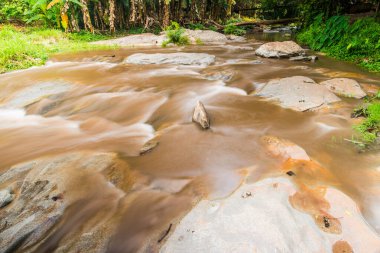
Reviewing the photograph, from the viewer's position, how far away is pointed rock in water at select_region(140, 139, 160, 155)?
11.0 feet

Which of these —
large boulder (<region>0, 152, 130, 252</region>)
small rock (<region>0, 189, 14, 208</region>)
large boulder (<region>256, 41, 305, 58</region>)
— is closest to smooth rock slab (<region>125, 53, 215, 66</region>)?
large boulder (<region>256, 41, 305, 58</region>)

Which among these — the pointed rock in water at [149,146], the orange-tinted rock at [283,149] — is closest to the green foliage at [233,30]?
the orange-tinted rock at [283,149]

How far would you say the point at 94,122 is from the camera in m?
4.55

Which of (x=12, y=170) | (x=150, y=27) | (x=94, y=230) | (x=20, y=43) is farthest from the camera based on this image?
(x=150, y=27)

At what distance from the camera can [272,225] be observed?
2.05 meters

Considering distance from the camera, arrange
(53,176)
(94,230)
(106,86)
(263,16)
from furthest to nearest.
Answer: (263,16) < (106,86) < (53,176) < (94,230)

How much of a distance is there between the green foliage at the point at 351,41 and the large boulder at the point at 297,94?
3060 mm

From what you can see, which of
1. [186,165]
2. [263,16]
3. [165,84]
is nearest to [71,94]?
[165,84]

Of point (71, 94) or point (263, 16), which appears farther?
point (263, 16)

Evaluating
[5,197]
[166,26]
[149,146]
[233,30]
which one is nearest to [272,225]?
[149,146]

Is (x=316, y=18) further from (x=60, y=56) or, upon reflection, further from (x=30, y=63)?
(x=30, y=63)

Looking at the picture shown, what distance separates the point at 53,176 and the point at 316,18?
42.8 ft

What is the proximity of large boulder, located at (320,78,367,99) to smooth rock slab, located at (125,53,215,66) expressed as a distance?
376 centimetres

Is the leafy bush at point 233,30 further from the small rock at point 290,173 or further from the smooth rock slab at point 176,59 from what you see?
the small rock at point 290,173
